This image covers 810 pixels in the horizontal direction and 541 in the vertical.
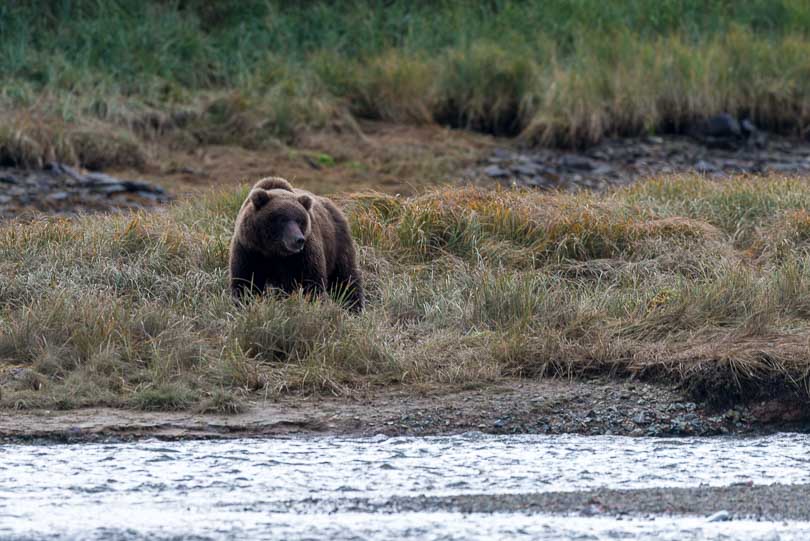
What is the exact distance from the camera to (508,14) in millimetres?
16969

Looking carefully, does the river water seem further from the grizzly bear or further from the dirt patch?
the dirt patch

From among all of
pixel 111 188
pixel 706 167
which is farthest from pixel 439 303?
pixel 706 167

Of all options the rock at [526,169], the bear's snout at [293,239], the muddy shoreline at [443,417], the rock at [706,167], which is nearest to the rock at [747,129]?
the rock at [706,167]

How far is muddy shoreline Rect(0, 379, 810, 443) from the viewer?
6.55m

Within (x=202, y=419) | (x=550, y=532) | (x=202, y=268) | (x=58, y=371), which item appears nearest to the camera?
(x=550, y=532)

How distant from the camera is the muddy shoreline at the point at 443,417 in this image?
21.5 ft

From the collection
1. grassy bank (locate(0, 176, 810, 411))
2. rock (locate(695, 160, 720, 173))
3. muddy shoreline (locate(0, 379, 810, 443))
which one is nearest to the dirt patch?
rock (locate(695, 160, 720, 173))

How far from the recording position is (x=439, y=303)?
845 cm

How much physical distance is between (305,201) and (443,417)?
1.80 metres

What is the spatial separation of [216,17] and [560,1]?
14.1ft

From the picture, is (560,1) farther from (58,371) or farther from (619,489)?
(619,489)

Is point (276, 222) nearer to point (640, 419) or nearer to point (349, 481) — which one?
point (640, 419)

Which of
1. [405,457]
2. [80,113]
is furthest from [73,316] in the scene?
[80,113]

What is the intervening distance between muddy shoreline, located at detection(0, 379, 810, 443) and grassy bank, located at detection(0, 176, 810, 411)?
12cm
